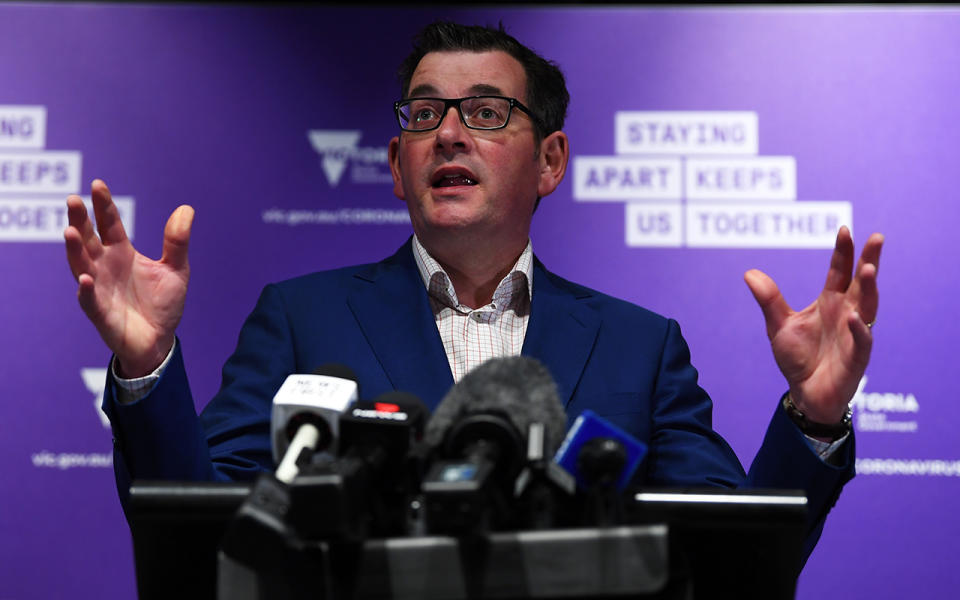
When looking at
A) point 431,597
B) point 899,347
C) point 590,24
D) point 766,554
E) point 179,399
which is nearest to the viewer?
point 431,597

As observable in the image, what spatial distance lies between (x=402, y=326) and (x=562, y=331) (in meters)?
0.34

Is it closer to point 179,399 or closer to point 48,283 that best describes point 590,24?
point 48,283

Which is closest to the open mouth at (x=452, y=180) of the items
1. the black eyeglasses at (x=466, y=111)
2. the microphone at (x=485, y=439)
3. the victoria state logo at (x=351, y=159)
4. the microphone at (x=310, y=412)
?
the black eyeglasses at (x=466, y=111)

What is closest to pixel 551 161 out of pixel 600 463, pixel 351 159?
pixel 351 159

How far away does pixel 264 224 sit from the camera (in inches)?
118

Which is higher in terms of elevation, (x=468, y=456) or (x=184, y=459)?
(x=468, y=456)

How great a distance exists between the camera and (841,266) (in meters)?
1.51

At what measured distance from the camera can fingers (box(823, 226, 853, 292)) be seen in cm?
150

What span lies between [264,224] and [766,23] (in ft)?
5.47

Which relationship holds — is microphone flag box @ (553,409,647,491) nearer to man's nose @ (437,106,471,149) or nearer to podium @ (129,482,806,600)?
podium @ (129,482,806,600)

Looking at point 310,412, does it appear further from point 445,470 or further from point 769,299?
point 769,299

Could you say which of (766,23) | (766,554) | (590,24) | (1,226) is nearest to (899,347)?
(766,23)

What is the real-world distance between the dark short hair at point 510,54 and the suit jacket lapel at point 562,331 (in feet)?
1.34

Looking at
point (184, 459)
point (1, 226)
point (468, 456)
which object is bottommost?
point (184, 459)
